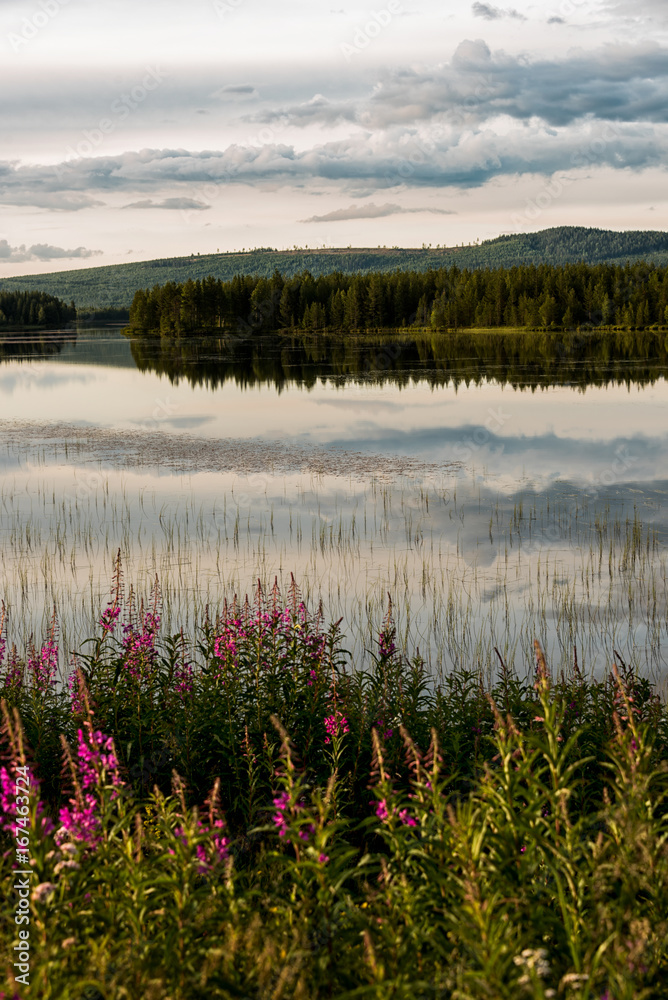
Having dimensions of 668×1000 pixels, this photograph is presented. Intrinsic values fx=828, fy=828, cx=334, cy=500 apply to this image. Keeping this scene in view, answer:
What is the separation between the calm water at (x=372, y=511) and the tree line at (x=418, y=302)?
93944mm

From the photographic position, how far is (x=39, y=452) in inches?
1006

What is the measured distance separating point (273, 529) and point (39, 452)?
12.7 metres

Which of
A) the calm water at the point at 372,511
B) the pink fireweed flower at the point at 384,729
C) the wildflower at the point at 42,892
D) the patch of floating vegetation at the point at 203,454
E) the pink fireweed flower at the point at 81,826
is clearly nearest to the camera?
Result: the wildflower at the point at 42,892

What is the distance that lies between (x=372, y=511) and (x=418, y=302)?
137970mm

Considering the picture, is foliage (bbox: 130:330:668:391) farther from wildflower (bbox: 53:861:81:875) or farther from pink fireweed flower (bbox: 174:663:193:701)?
wildflower (bbox: 53:861:81:875)

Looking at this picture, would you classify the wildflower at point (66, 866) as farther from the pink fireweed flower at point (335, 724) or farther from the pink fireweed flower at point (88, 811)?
the pink fireweed flower at point (335, 724)

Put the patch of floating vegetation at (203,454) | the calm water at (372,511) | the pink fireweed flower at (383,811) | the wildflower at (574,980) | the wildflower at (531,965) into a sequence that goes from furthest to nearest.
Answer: the patch of floating vegetation at (203,454), the calm water at (372,511), the pink fireweed flower at (383,811), the wildflower at (574,980), the wildflower at (531,965)

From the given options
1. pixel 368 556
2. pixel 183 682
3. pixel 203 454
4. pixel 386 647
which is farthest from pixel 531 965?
pixel 203 454

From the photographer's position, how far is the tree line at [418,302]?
128 meters

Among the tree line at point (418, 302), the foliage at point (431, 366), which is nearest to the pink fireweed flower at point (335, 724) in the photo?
the foliage at point (431, 366)

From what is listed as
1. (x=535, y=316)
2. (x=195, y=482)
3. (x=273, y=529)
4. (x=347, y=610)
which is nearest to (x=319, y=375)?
(x=195, y=482)

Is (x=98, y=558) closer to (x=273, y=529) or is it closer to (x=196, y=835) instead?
(x=273, y=529)

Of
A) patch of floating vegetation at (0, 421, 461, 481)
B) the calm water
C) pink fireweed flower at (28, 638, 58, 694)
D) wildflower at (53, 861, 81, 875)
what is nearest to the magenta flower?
pink fireweed flower at (28, 638, 58, 694)

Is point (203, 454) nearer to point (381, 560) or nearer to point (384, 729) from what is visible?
point (381, 560)
